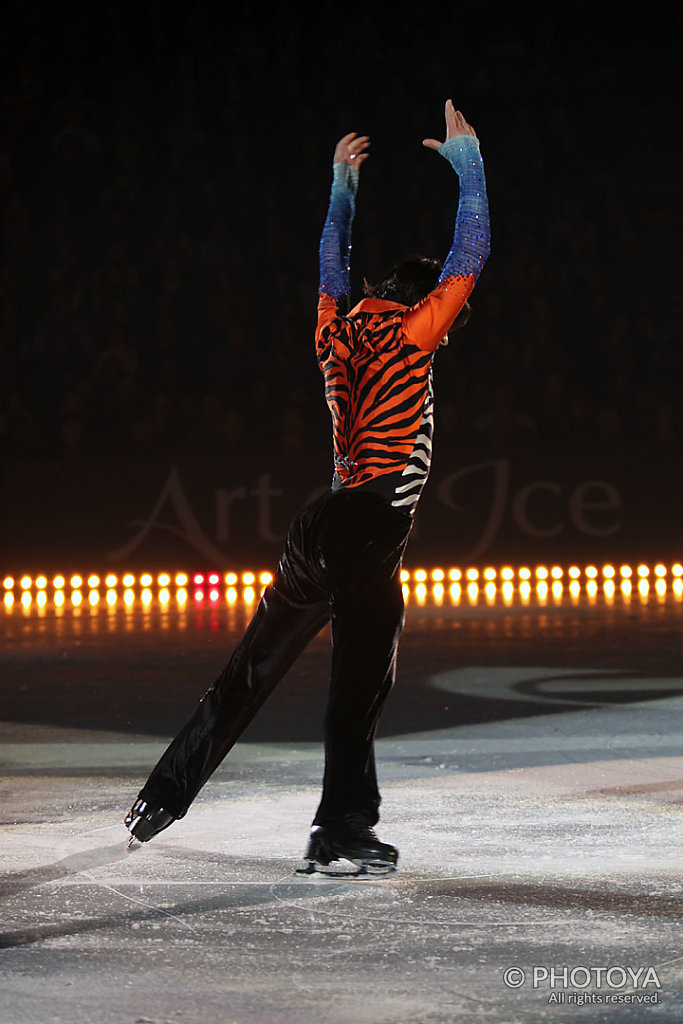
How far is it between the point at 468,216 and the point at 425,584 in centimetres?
779

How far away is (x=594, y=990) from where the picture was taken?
2.31 metres

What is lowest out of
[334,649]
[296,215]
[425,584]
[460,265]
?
[425,584]

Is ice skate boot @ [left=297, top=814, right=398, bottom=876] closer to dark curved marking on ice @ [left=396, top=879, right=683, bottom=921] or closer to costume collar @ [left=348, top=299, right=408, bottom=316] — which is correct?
dark curved marking on ice @ [left=396, top=879, right=683, bottom=921]

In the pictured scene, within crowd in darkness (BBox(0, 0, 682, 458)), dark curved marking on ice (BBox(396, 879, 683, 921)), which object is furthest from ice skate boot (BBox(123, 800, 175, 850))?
crowd in darkness (BBox(0, 0, 682, 458))

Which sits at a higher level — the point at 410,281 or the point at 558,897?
the point at 410,281

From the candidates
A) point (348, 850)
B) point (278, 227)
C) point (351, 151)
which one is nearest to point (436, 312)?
point (351, 151)

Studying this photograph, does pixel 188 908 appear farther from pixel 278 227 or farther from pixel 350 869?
pixel 278 227

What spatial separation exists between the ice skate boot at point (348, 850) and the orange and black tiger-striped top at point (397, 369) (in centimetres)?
71

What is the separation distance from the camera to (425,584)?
10977 millimetres

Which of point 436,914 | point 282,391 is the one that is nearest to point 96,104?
point 282,391

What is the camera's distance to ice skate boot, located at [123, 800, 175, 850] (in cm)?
324

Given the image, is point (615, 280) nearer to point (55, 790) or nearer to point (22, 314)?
point (22, 314)

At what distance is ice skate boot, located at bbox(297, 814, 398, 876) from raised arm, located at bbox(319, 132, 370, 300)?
4.14 feet

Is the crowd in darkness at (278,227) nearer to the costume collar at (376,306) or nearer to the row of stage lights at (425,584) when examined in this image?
the row of stage lights at (425,584)
